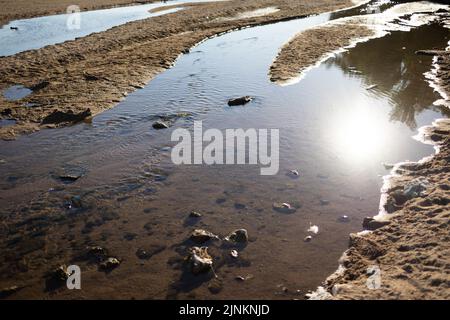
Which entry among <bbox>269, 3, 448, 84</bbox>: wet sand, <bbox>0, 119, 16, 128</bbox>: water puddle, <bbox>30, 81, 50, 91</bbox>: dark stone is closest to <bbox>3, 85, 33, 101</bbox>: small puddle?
<bbox>30, 81, 50, 91</bbox>: dark stone

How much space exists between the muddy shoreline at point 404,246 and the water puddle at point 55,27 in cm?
2227

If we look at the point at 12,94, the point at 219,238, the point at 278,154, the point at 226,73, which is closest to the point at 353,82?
the point at 226,73

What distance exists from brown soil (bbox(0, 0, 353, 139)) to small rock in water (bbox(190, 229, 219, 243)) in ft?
25.5

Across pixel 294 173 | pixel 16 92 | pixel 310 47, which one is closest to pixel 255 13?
pixel 310 47

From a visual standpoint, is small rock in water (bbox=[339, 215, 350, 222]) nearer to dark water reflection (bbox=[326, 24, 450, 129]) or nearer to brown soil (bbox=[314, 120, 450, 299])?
brown soil (bbox=[314, 120, 450, 299])

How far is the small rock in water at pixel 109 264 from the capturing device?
6.76 m

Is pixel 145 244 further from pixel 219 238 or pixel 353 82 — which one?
pixel 353 82

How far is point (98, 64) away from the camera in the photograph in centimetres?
1939

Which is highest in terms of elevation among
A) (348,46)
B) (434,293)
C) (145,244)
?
(348,46)

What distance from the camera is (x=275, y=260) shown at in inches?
269

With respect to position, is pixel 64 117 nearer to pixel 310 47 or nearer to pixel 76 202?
pixel 76 202

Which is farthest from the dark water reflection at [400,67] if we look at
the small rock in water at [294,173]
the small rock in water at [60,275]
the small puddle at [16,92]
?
the small puddle at [16,92]

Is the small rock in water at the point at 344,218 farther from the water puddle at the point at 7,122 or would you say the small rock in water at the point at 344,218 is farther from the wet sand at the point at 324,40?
the water puddle at the point at 7,122

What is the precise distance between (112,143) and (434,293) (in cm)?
895
